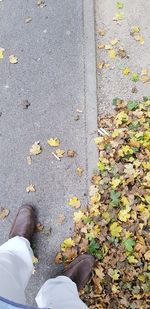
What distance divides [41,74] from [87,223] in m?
1.77

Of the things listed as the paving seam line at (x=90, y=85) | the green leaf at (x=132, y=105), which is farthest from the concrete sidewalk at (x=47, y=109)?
the green leaf at (x=132, y=105)

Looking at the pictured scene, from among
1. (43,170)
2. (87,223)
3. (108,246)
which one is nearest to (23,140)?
(43,170)

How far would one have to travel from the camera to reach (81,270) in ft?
10.7

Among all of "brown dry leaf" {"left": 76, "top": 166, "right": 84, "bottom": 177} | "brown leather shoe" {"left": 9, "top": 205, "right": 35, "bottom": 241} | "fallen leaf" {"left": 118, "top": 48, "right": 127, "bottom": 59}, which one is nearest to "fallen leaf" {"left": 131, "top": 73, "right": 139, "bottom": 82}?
"fallen leaf" {"left": 118, "top": 48, "right": 127, "bottom": 59}

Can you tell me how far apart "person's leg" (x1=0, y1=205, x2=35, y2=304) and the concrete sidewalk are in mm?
143

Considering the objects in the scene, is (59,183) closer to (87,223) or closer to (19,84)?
(87,223)

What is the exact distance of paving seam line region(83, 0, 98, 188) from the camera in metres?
3.84

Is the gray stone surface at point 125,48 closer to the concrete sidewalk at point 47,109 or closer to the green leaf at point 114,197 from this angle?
the concrete sidewalk at point 47,109

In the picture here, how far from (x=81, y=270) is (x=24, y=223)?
2.11 ft

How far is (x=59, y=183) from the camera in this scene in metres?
3.79

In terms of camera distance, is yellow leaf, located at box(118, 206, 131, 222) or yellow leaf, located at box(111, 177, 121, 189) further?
yellow leaf, located at box(111, 177, 121, 189)

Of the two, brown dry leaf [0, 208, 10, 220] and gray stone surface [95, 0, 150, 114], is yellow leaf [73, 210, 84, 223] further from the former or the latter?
gray stone surface [95, 0, 150, 114]

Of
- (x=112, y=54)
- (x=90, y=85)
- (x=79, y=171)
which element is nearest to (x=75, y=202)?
(x=79, y=171)

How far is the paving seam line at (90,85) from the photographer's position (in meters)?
3.84
